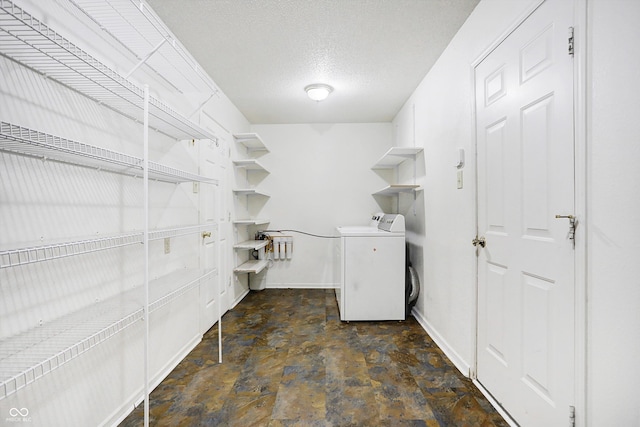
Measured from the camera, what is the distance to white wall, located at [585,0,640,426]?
0.89m

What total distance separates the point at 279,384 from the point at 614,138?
205cm

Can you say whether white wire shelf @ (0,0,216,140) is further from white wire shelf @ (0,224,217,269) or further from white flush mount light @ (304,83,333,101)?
white flush mount light @ (304,83,333,101)

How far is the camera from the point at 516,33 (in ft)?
4.61

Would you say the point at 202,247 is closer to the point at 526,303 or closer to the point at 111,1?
the point at 111,1

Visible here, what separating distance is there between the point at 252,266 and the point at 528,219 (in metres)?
2.96

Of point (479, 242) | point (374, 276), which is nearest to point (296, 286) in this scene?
point (374, 276)

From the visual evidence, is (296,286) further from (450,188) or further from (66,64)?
(66,64)

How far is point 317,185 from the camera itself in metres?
4.11

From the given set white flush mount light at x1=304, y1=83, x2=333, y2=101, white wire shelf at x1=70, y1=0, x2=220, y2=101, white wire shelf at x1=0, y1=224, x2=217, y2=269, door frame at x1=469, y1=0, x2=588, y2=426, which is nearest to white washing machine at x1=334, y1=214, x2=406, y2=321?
white flush mount light at x1=304, y1=83, x2=333, y2=101

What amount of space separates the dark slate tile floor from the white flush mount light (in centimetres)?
235

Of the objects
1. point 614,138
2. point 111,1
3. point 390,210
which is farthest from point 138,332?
point 390,210

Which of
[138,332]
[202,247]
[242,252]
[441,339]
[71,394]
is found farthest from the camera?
[242,252]

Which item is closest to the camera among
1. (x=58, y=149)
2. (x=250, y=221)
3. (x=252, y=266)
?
(x=58, y=149)

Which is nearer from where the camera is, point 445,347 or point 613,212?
point 613,212
